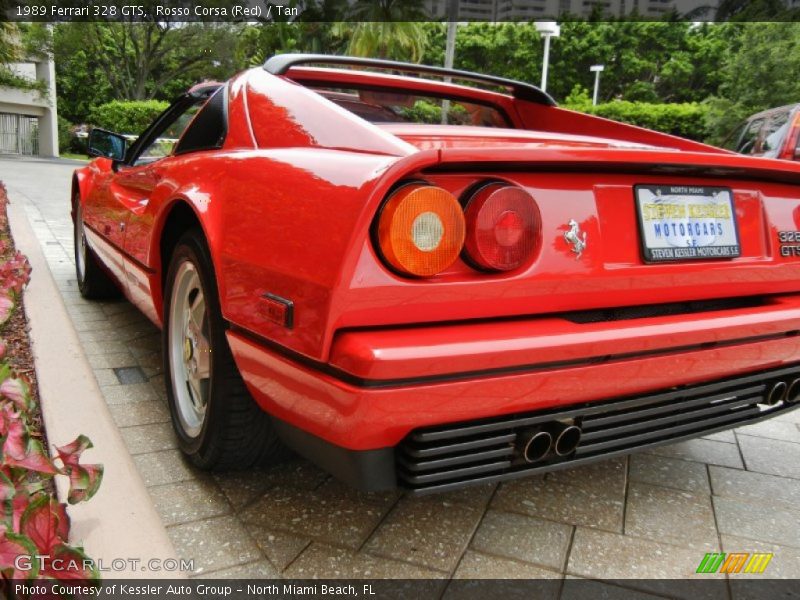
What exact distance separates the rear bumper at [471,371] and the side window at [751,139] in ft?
23.9

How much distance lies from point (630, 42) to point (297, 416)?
5179 cm

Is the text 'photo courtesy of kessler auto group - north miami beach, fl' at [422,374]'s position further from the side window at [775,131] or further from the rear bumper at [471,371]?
the side window at [775,131]

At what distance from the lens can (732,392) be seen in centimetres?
197

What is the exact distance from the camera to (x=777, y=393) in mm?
2119

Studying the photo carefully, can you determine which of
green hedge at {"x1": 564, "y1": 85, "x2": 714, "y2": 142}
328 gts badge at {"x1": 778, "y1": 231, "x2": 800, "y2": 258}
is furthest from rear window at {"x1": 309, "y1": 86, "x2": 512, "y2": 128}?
green hedge at {"x1": 564, "y1": 85, "x2": 714, "y2": 142}

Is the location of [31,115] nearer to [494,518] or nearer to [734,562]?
[494,518]

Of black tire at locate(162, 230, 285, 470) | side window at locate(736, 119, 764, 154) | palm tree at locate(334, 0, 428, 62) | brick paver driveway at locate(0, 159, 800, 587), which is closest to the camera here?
brick paver driveway at locate(0, 159, 800, 587)

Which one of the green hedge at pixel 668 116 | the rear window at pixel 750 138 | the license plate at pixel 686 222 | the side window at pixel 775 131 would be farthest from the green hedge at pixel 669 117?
the license plate at pixel 686 222

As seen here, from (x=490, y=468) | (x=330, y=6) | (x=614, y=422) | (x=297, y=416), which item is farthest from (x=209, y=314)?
(x=330, y=6)

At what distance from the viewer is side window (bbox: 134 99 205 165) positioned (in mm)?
3231

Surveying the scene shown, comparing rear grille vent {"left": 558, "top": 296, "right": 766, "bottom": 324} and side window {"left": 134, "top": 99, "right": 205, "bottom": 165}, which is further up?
side window {"left": 134, "top": 99, "right": 205, "bottom": 165}

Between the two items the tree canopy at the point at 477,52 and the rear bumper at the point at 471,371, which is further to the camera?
the tree canopy at the point at 477,52

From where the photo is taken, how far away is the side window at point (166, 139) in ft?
10.6

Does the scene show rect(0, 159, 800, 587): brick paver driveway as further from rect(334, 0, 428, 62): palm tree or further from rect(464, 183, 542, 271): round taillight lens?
rect(334, 0, 428, 62): palm tree
